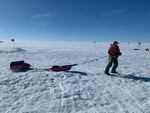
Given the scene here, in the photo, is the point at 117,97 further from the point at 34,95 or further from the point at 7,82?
the point at 7,82

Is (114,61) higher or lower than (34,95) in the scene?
higher

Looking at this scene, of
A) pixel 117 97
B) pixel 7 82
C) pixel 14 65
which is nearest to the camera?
pixel 117 97

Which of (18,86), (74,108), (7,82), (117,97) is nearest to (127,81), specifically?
(117,97)

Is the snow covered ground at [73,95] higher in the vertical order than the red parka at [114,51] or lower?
lower

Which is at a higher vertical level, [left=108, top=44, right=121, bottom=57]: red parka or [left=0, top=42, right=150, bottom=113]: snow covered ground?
[left=108, top=44, right=121, bottom=57]: red parka

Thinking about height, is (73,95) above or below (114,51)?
below

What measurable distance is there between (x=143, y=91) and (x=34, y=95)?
4205 mm

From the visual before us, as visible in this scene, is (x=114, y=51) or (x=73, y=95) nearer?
(x=73, y=95)

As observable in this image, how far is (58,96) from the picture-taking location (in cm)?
608

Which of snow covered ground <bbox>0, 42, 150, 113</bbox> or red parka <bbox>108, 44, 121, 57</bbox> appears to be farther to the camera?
red parka <bbox>108, 44, 121, 57</bbox>

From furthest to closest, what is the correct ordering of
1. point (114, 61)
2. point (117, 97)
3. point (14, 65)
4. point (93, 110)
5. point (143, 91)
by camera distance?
point (14, 65) → point (114, 61) → point (143, 91) → point (117, 97) → point (93, 110)

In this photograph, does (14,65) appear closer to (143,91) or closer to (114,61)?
(114,61)

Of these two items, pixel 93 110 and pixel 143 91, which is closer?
pixel 93 110

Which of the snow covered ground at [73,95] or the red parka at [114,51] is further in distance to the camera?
the red parka at [114,51]
